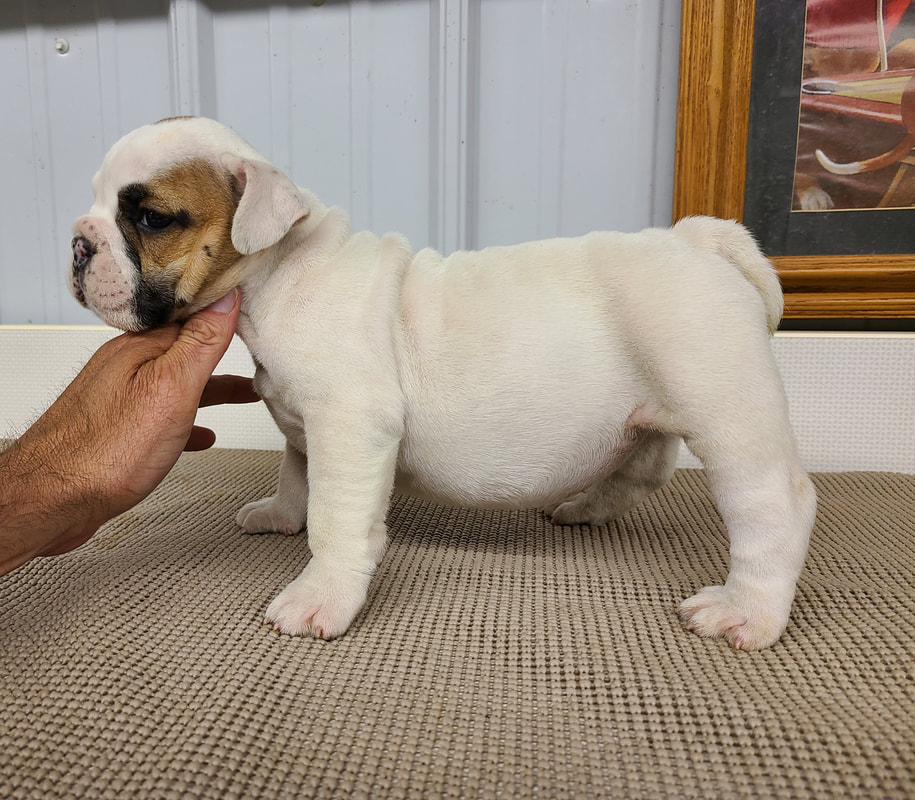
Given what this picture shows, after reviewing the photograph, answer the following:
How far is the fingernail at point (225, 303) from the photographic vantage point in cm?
111

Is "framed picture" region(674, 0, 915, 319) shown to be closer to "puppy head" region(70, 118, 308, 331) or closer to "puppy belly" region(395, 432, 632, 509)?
"puppy belly" region(395, 432, 632, 509)

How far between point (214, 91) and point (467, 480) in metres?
2.05

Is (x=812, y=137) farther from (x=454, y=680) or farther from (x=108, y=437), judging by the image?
(x=108, y=437)

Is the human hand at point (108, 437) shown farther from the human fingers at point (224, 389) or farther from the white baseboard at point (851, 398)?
the white baseboard at point (851, 398)

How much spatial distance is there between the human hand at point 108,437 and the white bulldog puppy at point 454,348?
55 mm

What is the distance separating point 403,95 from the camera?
2344 mm


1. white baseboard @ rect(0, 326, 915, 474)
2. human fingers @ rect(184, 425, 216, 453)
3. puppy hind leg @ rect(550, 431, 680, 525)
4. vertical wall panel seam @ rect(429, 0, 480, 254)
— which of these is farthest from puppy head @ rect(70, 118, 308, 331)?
white baseboard @ rect(0, 326, 915, 474)

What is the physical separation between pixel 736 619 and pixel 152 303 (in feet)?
3.43

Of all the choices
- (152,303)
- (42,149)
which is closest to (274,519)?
(152,303)

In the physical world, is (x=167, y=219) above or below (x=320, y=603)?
above

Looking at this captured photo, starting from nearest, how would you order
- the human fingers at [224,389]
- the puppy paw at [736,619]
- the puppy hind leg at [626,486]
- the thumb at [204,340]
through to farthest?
the puppy paw at [736,619], the thumb at [204,340], the puppy hind leg at [626,486], the human fingers at [224,389]

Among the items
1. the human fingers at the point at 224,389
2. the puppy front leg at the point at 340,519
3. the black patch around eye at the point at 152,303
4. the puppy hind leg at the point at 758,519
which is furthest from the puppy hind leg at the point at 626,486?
the black patch around eye at the point at 152,303

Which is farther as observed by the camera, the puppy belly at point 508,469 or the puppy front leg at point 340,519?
the puppy belly at point 508,469

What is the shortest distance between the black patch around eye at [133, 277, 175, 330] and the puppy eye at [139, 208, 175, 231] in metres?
0.08
